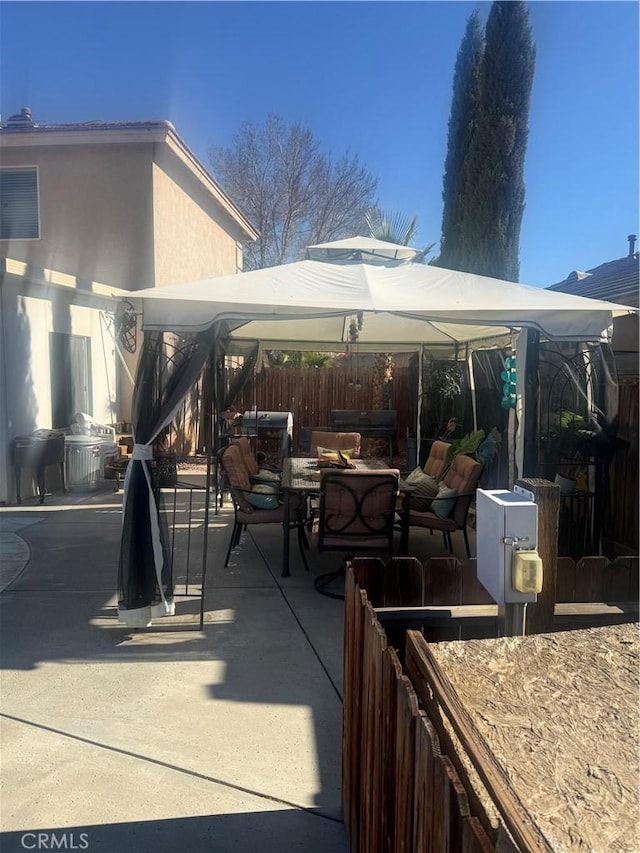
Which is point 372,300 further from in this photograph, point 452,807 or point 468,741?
point 452,807

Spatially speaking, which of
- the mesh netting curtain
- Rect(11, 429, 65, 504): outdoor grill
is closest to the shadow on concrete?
the mesh netting curtain

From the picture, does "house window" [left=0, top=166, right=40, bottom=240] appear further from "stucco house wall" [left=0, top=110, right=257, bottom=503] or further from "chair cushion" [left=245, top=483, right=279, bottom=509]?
"chair cushion" [left=245, top=483, right=279, bottom=509]

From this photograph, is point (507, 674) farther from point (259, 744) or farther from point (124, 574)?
point (124, 574)

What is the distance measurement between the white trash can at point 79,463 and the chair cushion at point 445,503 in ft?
17.1

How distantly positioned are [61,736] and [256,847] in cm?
124

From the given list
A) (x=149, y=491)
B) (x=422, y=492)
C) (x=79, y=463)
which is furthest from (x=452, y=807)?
(x=79, y=463)

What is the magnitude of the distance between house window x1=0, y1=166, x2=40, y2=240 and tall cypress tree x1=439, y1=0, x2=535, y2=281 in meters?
8.30

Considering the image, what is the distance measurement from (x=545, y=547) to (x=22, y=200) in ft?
35.1

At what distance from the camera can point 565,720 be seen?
A: 1812 mm

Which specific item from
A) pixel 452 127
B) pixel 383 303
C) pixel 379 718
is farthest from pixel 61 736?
pixel 452 127

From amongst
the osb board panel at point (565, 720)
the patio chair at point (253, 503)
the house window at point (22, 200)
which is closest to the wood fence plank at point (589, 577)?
the osb board panel at point (565, 720)

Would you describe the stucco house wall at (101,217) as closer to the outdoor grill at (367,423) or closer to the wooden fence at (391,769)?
the outdoor grill at (367,423)

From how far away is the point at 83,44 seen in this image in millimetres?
7266

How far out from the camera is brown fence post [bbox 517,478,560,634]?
2254mm
